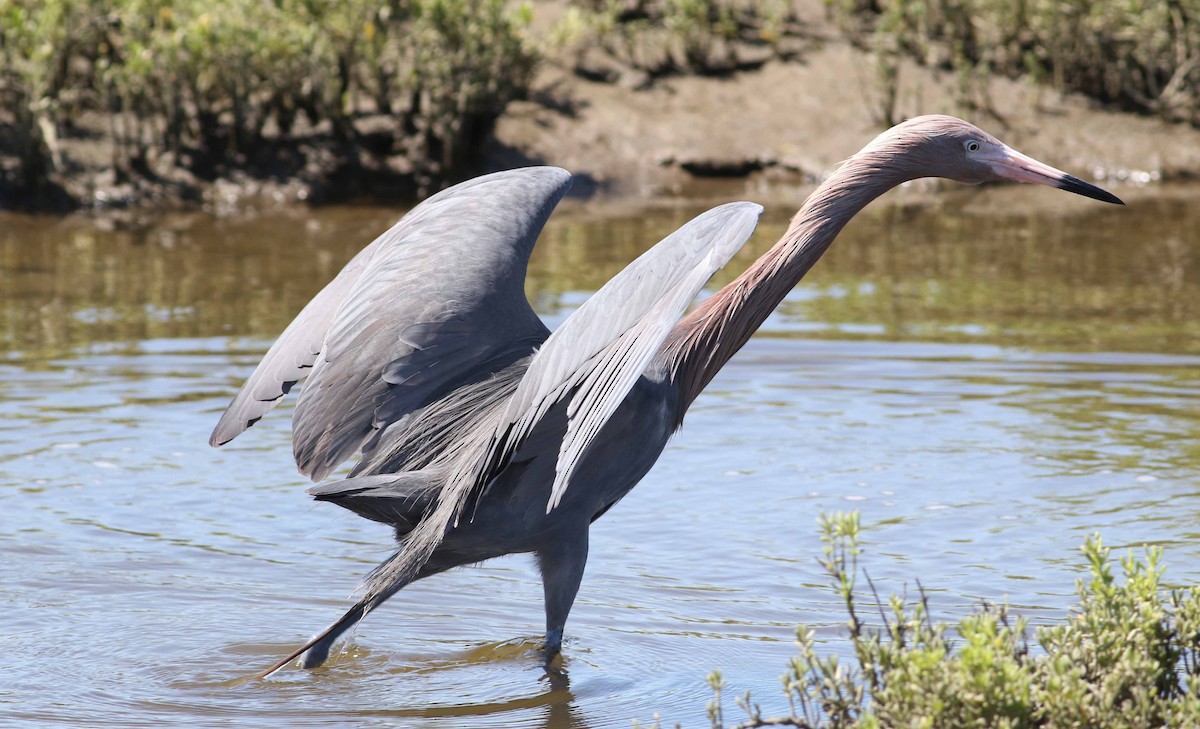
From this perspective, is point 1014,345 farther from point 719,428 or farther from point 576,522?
point 576,522

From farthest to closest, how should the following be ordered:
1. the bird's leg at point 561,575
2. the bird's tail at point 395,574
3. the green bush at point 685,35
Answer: the green bush at point 685,35, the bird's leg at point 561,575, the bird's tail at point 395,574

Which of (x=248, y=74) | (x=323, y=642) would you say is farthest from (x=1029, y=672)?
(x=248, y=74)

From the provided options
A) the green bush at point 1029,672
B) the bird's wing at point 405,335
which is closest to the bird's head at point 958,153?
the bird's wing at point 405,335

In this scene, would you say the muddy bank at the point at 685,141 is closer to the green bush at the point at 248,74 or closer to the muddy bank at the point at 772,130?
the muddy bank at the point at 772,130

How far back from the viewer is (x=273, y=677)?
4.99 m

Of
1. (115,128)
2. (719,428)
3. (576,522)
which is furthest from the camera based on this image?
(115,128)

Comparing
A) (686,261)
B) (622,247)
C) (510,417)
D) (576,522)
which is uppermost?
(686,261)

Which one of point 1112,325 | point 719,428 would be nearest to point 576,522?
point 719,428

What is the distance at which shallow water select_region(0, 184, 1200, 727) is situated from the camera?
4957 mm

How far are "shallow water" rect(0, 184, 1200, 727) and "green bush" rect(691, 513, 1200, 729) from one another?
111 centimetres

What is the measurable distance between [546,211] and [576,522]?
120 cm

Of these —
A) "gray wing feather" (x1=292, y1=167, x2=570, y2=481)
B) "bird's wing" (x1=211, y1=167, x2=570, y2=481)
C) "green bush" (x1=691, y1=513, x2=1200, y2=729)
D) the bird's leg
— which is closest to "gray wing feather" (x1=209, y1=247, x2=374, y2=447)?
"bird's wing" (x1=211, y1=167, x2=570, y2=481)

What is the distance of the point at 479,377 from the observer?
5.04 m

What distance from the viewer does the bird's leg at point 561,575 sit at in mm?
4805
